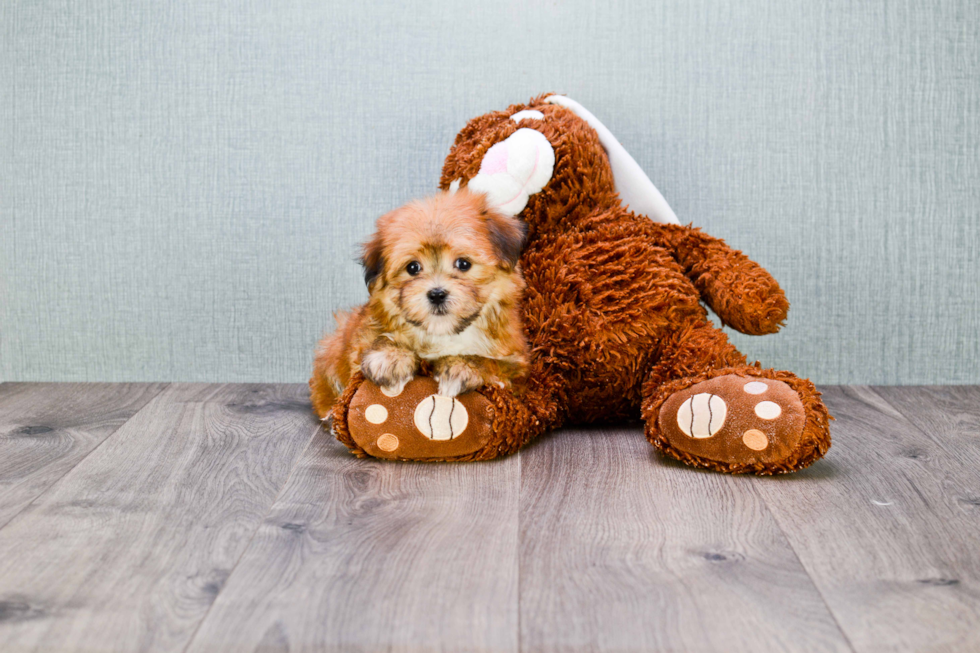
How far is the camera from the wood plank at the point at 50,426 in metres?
1.31

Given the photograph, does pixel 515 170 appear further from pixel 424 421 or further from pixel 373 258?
pixel 424 421

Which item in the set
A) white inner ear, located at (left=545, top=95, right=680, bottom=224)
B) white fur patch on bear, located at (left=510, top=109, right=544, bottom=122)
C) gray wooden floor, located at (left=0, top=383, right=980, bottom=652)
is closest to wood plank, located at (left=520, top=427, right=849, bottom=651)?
gray wooden floor, located at (left=0, top=383, right=980, bottom=652)

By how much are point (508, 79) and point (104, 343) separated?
109 centimetres

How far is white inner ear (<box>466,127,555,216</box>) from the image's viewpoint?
4.88 ft

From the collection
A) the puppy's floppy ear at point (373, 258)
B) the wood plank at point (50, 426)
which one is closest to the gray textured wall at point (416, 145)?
the wood plank at point (50, 426)

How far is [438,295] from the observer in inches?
49.6

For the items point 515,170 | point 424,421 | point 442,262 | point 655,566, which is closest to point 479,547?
point 655,566

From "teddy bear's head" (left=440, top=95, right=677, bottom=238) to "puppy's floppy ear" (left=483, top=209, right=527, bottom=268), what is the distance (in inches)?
3.9

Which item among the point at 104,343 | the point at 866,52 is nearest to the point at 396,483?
the point at 104,343

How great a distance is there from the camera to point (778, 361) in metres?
1.96

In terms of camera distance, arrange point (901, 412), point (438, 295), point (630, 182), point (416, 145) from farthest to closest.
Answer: point (416, 145)
point (901, 412)
point (630, 182)
point (438, 295)

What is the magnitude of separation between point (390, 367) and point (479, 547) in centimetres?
37

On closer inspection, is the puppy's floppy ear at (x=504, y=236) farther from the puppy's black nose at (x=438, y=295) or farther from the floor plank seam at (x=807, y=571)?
the floor plank seam at (x=807, y=571)

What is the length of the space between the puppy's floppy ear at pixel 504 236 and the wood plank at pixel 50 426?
759mm
